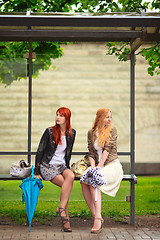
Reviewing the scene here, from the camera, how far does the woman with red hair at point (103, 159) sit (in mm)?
7055

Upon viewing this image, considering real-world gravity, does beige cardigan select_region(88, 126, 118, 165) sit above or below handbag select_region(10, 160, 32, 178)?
above

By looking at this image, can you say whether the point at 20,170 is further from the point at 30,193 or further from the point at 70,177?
the point at 70,177

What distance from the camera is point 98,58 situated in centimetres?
810

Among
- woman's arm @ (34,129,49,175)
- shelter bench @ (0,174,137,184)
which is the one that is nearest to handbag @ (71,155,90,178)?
shelter bench @ (0,174,137,184)

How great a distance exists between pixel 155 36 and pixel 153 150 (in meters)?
1.98

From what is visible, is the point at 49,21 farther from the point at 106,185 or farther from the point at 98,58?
the point at 106,185

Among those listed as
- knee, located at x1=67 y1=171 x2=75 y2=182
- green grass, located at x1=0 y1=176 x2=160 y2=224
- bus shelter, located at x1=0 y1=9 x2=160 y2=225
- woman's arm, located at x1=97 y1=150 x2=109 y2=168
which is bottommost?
green grass, located at x1=0 y1=176 x2=160 y2=224

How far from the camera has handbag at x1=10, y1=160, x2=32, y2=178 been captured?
7332mm

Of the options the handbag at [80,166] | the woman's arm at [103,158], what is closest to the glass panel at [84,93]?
the handbag at [80,166]

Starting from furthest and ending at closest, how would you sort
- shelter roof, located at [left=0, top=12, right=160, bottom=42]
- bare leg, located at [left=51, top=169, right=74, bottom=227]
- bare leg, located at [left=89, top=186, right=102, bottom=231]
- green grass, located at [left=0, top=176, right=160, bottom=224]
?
green grass, located at [left=0, top=176, right=160, bottom=224] < bare leg, located at [left=51, top=169, right=74, bottom=227] < bare leg, located at [left=89, top=186, right=102, bottom=231] < shelter roof, located at [left=0, top=12, right=160, bottom=42]

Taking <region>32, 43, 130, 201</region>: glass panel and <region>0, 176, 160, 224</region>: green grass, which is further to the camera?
<region>32, 43, 130, 201</region>: glass panel

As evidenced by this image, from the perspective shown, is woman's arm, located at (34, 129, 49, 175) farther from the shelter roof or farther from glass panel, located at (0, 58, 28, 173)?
the shelter roof

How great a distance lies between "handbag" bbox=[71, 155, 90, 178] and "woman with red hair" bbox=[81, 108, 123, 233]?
0.41 feet

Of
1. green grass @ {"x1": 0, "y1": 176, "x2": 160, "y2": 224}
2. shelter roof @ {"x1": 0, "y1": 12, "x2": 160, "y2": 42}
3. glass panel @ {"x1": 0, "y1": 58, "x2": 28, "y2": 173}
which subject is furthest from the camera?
glass panel @ {"x1": 0, "y1": 58, "x2": 28, "y2": 173}
